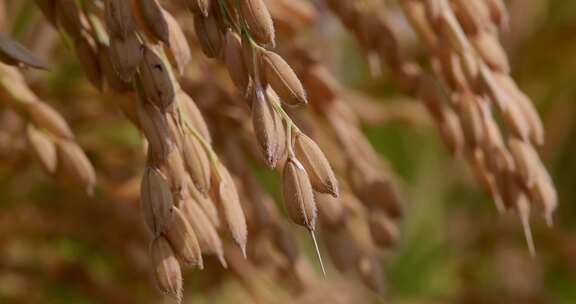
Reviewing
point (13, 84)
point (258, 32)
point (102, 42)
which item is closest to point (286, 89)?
point (258, 32)

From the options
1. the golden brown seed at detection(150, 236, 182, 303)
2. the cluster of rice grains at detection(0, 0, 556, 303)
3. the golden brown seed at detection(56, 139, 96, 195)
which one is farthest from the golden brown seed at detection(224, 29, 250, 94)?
the golden brown seed at detection(56, 139, 96, 195)

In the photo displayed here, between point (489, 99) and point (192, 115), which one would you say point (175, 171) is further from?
point (489, 99)

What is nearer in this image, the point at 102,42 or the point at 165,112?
the point at 165,112

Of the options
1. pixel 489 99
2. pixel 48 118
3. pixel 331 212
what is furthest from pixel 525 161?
pixel 48 118

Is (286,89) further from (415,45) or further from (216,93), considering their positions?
(415,45)

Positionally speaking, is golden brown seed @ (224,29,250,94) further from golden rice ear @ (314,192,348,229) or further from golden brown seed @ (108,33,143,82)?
golden rice ear @ (314,192,348,229)

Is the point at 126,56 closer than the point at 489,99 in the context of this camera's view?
Yes
